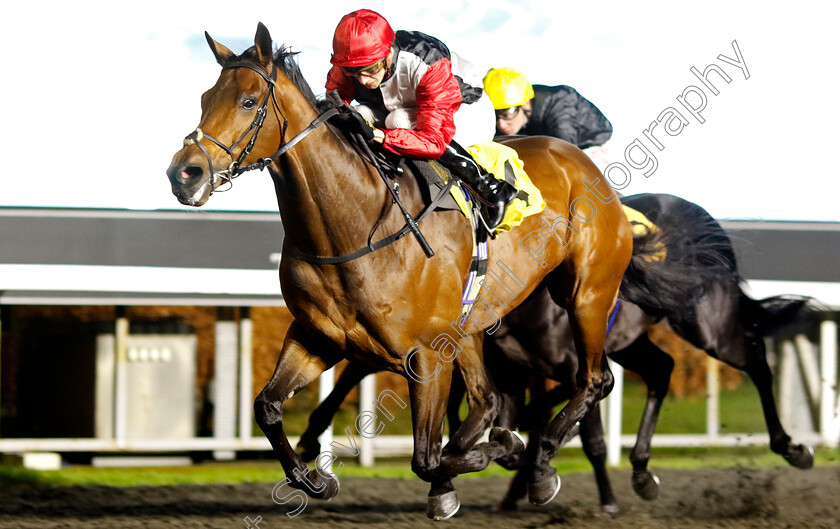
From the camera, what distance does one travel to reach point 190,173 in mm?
2531

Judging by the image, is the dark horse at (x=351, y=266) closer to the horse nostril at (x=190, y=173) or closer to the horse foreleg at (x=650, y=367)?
the horse nostril at (x=190, y=173)

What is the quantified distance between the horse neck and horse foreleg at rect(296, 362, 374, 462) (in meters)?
0.97

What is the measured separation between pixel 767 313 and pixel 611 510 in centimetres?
149

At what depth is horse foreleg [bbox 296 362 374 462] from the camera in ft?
12.6

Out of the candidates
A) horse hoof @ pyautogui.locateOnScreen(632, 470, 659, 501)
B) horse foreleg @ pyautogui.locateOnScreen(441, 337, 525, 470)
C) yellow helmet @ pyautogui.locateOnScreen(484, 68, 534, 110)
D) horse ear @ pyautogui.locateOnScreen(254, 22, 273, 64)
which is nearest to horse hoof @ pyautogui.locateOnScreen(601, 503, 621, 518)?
horse hoof @ pyautogui.locateOnScreen(632, 470, 659, 501)

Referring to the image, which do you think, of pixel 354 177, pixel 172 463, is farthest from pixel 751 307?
pixel 172 463

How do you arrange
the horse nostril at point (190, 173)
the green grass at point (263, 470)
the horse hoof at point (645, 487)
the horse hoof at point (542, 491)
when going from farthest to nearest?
the green grass at point (263, 470), the horse hoof at point (645, 487), the horse hoof at point (542, 491), the horse nostril at point (190, 173)

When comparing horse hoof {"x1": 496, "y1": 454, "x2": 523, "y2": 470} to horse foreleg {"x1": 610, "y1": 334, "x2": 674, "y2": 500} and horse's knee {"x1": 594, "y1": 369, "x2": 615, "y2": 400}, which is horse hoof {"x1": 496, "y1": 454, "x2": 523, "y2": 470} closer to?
horse's knee {"x1": 594, "y1": 369, "x2": 615, "y2": 400}

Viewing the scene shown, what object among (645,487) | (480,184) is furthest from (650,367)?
(480,184)

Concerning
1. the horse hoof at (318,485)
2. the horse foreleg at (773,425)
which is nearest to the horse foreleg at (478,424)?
the horse hoof at (318,485)

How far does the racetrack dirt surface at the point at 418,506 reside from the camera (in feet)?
15.3

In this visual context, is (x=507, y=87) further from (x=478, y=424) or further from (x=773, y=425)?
(x=773, y=425)

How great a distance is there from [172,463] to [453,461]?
4.38 meters

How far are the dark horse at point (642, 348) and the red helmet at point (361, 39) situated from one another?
1.45 meters
